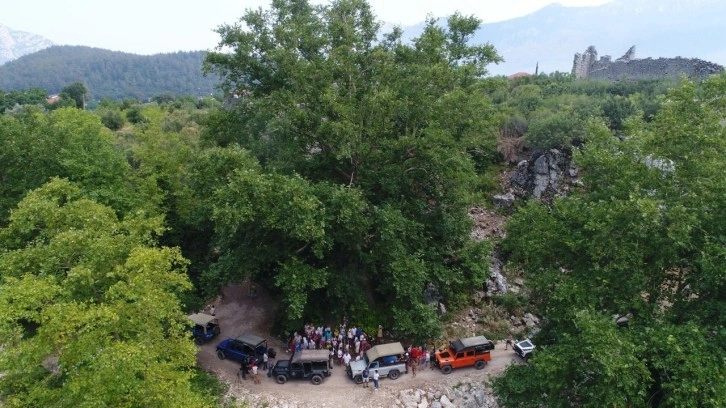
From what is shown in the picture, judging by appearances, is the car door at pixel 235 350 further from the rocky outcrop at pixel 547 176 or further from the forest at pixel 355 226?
the rocky outcrop at pixel 547 176

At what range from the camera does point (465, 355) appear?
20.9 meters

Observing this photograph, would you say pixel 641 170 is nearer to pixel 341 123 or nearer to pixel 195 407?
pixel 341 123

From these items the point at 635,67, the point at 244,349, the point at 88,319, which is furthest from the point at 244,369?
the point at 635,67

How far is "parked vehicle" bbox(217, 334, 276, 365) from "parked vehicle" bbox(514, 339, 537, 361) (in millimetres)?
12116

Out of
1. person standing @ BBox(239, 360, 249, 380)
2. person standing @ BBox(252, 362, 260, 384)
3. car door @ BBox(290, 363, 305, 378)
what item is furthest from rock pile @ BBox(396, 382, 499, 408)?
person standing @ BBox(239, 360, 249, 380)

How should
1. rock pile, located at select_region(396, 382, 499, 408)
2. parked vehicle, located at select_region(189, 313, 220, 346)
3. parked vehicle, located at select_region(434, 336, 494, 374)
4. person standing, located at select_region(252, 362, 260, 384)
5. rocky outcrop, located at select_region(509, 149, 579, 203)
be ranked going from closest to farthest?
rock pile, located at select_region(396, 382, 499, 408)
person standing, located at select_region(252, 362, 260, 384)
parked vehicle, located at select_region(434, 336, 494, 374)
parked vehicle, located at select_region(189, 313, 220, 346)
rocky outcrop, located at select_region(509, 149, 579, 203)

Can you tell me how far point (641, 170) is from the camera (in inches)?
605

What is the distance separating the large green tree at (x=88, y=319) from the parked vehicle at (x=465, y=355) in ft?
36.7

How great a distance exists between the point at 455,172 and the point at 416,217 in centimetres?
354

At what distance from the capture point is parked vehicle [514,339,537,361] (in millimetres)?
21297

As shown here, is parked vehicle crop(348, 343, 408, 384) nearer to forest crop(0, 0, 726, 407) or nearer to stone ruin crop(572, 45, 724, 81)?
forest crop(0, 0, 726, 407)

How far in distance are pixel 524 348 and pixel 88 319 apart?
60.2ft

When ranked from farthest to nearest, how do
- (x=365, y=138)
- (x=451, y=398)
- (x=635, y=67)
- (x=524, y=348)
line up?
(x=635, y=67) < (x=365, y=138) < (x=524, y=348) < (x=451, y=398)

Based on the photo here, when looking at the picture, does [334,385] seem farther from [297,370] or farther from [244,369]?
[244,369]
